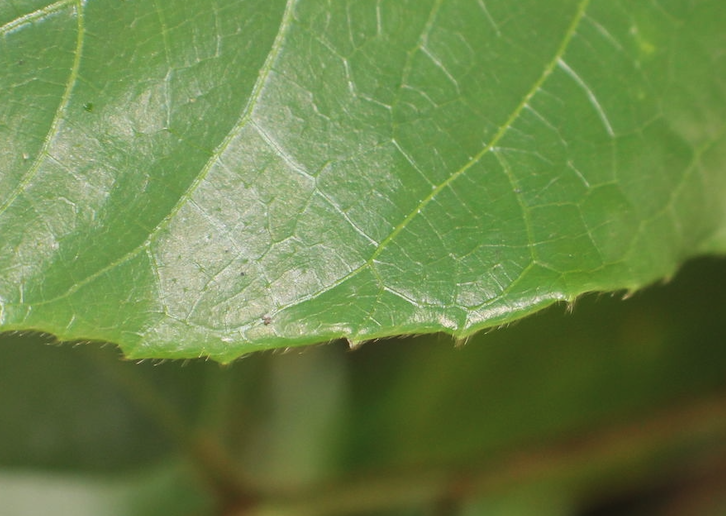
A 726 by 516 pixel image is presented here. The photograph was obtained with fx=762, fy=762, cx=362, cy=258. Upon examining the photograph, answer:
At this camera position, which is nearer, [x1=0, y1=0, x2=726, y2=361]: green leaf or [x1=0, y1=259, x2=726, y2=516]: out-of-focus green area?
[x1=0, y1=0, x2=726, y2=361]: green leaf

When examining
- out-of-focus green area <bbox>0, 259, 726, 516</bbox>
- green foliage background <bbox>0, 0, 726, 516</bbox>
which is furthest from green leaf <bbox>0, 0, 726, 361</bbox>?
out-of-focus green area <bbox>0, 259, 726, 516</bbox>

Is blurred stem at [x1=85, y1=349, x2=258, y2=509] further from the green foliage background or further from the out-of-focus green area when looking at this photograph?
the green foliage background

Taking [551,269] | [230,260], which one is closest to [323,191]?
[230,260]

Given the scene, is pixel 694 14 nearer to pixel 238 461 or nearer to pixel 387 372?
pixel 387 372

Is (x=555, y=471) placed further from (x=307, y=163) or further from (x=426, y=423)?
(x=307, y=163)

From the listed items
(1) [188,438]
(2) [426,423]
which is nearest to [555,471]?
(2) [426,423]
